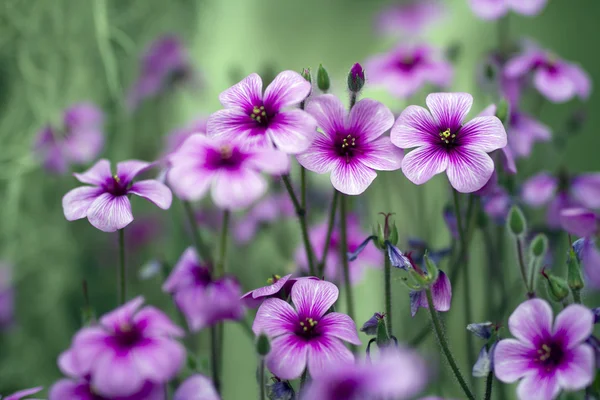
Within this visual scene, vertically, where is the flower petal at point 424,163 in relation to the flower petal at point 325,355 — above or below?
above

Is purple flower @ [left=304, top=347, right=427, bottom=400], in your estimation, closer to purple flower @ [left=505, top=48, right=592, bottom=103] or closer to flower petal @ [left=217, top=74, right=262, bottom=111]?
flower petal @ [left=217, top=74, right=262, bottom=111]

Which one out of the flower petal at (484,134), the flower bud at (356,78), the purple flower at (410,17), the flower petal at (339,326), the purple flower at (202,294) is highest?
the purple flower at (410,17)

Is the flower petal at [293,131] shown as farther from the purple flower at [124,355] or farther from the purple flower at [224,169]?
the purple flower at [124,355]

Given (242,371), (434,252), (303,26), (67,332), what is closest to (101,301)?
(67,332)

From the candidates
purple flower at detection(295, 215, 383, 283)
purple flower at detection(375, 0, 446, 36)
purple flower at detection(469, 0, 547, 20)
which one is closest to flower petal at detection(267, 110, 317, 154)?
purple flower at detection(295, 215, 383, 283)

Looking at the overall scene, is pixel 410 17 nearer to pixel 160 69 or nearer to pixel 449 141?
pixel 160 69

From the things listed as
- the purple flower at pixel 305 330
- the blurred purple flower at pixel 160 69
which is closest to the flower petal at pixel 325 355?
the purple flower at pixel 305 330

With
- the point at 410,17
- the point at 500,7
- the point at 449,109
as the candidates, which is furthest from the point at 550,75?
the point at 410,17
